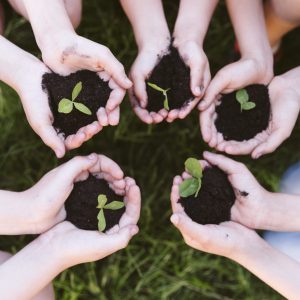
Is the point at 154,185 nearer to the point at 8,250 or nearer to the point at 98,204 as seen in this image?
the point at 98,204

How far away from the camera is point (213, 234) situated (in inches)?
59.7

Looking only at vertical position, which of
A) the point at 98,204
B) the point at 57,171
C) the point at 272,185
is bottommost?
the point at 272,185

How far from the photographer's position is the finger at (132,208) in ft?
5.29

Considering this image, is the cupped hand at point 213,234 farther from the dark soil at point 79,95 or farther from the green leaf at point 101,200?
the dark soil at point 79,95

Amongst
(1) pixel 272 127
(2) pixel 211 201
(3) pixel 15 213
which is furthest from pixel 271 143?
(3) pixel 15 213

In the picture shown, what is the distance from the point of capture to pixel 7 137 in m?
1.95

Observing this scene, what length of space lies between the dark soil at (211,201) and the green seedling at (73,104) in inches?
16.1

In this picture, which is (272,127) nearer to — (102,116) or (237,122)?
(237,122)

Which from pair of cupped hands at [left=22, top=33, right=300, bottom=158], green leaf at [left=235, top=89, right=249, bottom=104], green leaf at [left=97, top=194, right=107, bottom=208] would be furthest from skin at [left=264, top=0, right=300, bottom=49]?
green leaf at [left=97, top=194, right=107, bottom=208]

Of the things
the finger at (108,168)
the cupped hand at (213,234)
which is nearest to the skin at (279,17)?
the cupped hand at (213,234)

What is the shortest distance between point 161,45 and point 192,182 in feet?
1.53

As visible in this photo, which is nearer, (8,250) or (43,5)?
(43,5)

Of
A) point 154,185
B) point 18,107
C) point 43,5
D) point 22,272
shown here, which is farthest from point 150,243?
point 43,5

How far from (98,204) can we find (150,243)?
0.44 m
